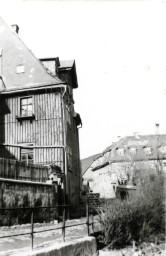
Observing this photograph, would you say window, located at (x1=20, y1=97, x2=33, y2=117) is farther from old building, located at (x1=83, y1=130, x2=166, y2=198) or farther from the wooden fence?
old building, located at (x1=83, y1=130, x2=166, y2=198)

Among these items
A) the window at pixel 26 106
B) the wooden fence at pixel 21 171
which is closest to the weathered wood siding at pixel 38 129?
the window at pixel 26 106

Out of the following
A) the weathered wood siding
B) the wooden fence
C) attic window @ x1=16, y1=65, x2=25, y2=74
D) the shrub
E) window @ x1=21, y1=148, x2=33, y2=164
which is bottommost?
the shrub

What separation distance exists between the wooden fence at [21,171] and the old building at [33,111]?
2.53 m

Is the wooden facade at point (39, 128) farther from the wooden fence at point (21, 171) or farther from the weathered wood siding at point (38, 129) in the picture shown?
the wooden fence at point (21, 171)

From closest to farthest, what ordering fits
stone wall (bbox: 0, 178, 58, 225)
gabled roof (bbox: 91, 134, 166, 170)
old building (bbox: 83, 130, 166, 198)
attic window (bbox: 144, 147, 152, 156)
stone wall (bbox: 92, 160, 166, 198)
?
stone wall (bbox: 0, 178, 58, 225) < stone wall (bbox: 92, 160, 166, 198) < old building (bbox: 83, 130, 166, 198) < gabled roof (bbox: 91, 134, 166, 170) < attic window (bbox: 144, 147, 152, 156)

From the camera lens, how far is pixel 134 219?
443 inches

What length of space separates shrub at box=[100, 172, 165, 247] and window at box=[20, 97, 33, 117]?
30.1ft

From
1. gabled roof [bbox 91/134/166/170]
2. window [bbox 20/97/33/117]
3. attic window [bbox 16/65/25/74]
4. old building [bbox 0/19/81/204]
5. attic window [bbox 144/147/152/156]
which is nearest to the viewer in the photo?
old building [bbox 0/19/81/204]

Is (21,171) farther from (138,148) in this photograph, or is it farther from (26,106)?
(138,148)

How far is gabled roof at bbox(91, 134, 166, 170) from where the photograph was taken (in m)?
45.1

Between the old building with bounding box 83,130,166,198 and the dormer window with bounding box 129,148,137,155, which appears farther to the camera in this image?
the dormer window with bounding box 129,148,137,155

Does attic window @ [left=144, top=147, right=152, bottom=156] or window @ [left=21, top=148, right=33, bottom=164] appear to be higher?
attic window @ [left=144, top=147, right=152, bottom=156]

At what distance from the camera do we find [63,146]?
58.1 feet

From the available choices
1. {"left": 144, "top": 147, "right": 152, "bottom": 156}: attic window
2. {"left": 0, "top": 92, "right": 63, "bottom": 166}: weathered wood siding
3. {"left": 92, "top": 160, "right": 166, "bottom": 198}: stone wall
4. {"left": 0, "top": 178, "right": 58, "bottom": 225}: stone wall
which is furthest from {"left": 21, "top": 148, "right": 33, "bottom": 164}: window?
{"left": 144, "top": 147, "right": 152, "bottom": 156}: attic window
